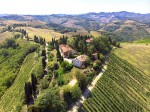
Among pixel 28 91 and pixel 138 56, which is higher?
pixel 28 91

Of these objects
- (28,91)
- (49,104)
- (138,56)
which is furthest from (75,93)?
(138,56)

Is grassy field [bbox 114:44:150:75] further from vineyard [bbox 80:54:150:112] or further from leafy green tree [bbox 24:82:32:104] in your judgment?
leafy green tree [bbox 24:82:32:104]

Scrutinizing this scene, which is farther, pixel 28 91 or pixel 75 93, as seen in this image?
pixel 28 91

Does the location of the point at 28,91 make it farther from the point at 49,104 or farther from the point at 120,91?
the point at 120,91

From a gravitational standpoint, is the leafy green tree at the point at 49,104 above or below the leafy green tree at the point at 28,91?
above

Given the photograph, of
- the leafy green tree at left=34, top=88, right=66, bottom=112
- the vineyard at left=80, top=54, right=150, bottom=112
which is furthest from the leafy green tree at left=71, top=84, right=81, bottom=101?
the leafy green tree at left=34, top=88, right=66, bottom=112


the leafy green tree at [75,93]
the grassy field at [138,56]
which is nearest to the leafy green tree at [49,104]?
the leafy green tree at [75,93]

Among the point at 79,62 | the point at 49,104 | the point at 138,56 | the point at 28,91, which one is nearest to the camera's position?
the point at 49,104

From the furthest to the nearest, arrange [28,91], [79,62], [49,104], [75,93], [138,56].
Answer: [138,56], [79,62], [28,91], [75,93], [49,104]

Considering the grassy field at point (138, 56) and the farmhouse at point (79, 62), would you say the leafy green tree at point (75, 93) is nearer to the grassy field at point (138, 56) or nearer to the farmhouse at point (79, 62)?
the farmhouse at point (79, 62)
